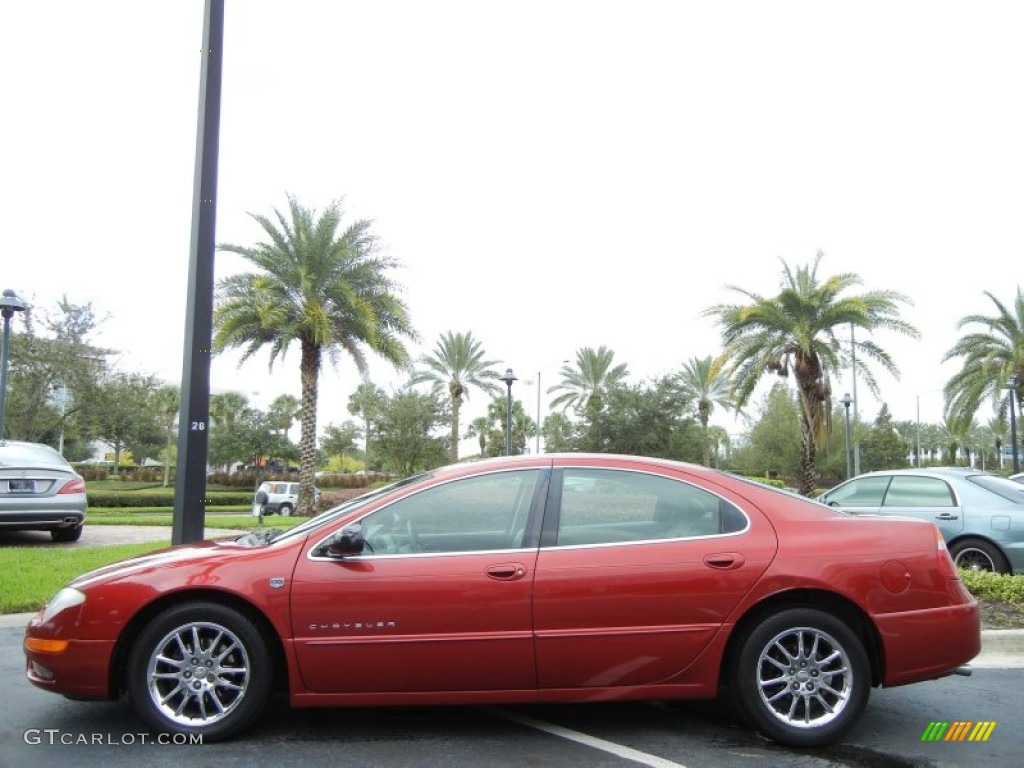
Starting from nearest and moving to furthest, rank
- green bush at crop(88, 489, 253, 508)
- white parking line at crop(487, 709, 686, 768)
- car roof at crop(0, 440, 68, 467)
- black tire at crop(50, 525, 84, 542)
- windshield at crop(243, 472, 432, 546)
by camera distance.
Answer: white parking line at crop(487, 709, 686, 768) < windshield at crop(243, 472, 432, 546) < car roof at crop(0, 440, 68, 467) < black tire at crop(50, 525, 84, 542) < green bush at crop(88, 489, 253, 508)

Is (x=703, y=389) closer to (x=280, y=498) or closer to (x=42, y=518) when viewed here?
(x=280, y=498)

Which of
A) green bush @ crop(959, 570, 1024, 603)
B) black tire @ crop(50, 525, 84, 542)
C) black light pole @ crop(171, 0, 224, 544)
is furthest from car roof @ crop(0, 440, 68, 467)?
green bush @ crop(959, 570, 1024, 603)

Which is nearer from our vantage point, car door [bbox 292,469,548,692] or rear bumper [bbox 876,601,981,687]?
car door [bbox 292,469,548,692]

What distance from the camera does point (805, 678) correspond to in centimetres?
382

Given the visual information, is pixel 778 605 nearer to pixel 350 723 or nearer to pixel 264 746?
pixel 350 723

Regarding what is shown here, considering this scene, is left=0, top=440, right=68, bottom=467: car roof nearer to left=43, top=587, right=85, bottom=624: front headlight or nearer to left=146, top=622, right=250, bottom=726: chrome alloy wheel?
left=43, top=587, right=85, bottom=624: front headlight

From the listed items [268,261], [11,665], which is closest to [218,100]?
[11,665]

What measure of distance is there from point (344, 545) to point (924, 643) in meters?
2.91

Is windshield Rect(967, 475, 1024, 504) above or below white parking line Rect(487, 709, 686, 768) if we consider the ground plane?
above

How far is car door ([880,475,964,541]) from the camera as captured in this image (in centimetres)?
805

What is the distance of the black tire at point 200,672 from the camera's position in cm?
372

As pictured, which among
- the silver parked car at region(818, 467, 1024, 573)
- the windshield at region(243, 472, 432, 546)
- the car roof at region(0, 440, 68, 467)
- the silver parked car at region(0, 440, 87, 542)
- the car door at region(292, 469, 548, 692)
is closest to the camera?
the car door at region(292, 469, 548, 692)

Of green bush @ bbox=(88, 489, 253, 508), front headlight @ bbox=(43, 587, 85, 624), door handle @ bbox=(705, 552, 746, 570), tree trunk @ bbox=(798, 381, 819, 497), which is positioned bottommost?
green bush @ bbox=(88, 489, 253, 508)

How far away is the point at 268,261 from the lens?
72.5 feet
